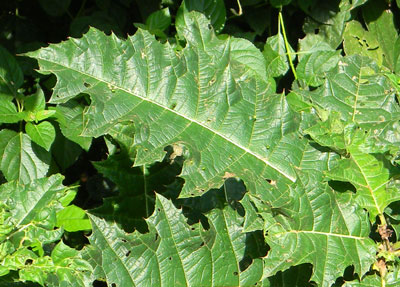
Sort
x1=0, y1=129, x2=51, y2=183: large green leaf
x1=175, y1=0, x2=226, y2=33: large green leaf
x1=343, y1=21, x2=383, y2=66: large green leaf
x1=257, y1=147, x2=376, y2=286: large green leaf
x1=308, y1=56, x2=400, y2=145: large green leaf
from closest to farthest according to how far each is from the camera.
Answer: x1=257, y1=147, x2=376, y2=286: large green leaf → x1=308, y1=56, x2=400, y2=145: large green leaf → x1=0, y1=129, x2=51, y2=183: large green leaf → x1=175, y1=0, x2=226, y2=33: large green leaf → x1=343, y1=21, x2=383, y2=66: large green leaf

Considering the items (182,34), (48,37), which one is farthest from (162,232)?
(48,37)

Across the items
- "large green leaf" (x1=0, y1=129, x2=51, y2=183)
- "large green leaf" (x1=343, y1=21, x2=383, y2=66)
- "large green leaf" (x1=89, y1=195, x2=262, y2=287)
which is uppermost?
"large green leaf" (x1=343, y1=21, x2=383, y2=66)

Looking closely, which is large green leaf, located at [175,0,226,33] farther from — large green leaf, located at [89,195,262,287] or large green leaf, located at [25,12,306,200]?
large green leaf, located at [89,195,262,287]

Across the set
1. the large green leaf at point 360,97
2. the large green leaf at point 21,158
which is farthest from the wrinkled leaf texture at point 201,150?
the large green leaf at point 21,158

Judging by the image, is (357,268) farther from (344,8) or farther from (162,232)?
(344,8)

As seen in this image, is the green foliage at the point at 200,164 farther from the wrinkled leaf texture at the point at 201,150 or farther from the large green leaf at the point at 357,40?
the large green leaf at the point at 357,40

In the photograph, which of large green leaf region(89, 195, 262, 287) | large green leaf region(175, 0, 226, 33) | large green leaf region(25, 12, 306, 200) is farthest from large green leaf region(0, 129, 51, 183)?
large green leaf region(175, 0, 226, 33)

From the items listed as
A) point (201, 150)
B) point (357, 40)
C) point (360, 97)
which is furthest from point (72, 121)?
point (357, 40)
